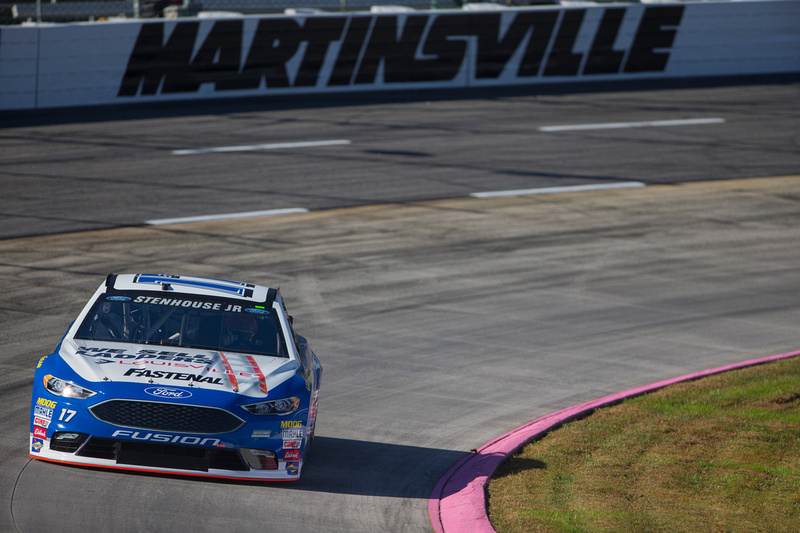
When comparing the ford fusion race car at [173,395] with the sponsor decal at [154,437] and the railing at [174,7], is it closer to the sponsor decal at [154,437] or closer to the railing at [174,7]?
the sponsor decal at [154,437]

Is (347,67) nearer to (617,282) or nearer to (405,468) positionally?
(617,282)

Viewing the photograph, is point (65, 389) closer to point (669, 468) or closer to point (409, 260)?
point (669, 468)

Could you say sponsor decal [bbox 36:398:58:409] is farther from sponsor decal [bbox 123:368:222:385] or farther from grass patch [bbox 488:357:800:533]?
grass patch [bbox 488:357:800:533]

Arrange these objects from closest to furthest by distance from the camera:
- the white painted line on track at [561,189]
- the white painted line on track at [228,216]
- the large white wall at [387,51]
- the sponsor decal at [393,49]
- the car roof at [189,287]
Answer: the car roof at [189,287]
the white painted line on track at [228,216]
the white painted line on track at [561,189]
the large white wall at [387,51]
the sponsor decal at [393,49]

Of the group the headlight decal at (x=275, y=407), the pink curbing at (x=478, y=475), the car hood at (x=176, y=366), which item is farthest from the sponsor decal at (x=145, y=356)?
the pink curbing at (x=478, y=475)

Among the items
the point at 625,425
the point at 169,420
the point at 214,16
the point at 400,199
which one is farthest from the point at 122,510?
the point at 214,16

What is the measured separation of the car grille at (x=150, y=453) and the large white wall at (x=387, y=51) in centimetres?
1782

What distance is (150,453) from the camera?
6.97 metres

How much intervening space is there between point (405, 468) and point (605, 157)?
50.6 ft

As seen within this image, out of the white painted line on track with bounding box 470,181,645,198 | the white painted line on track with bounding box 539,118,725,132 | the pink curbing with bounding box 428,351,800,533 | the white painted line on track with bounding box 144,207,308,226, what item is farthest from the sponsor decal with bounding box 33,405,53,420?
the white painted line on track with bounding box 539,118,725,132

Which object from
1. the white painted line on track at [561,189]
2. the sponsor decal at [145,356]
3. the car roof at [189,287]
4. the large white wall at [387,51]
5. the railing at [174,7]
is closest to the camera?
the sponsor decal at [145,356]

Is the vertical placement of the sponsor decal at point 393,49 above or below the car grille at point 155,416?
below

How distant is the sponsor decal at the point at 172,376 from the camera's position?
23.6ft

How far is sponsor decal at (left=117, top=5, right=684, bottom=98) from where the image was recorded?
79.7 feet
